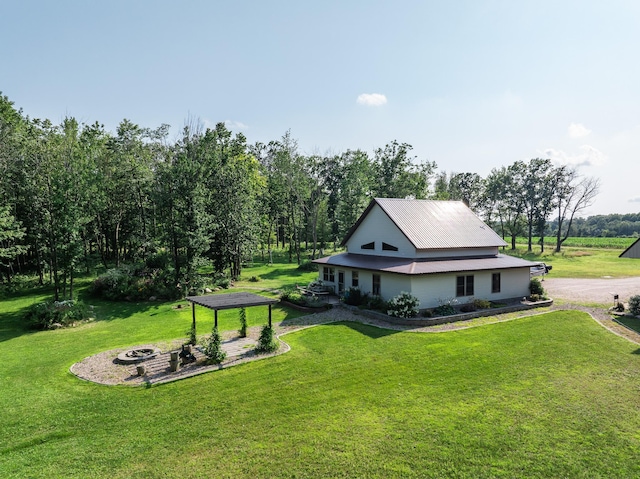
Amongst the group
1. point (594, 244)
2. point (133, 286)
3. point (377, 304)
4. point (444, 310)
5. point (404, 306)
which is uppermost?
point (594, 244)

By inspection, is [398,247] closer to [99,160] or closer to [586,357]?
[586,357]

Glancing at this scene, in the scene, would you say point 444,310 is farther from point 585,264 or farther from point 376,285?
point 585,264

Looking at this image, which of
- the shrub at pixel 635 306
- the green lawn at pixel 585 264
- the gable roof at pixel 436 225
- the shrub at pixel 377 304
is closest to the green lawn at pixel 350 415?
the shrub at pixel 377 304

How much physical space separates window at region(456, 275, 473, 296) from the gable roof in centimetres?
240

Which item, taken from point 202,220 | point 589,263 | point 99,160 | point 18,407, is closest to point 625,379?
point 18,407

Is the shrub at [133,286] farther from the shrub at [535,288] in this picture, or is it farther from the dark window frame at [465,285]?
the shrub at [535,288]

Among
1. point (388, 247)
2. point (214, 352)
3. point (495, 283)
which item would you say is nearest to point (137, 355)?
point (214, 352)

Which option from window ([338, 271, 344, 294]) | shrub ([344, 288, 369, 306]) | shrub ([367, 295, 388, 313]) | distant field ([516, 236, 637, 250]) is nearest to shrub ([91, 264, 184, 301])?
window ([338, 271, 344, 294])

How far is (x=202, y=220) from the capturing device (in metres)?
29.0

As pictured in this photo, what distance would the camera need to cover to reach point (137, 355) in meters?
15.2

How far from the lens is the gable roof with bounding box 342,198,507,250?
2472cm

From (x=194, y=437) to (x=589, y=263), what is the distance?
56373 millimetres

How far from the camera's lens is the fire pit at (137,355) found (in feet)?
48.2

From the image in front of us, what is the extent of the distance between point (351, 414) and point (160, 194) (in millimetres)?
24245
